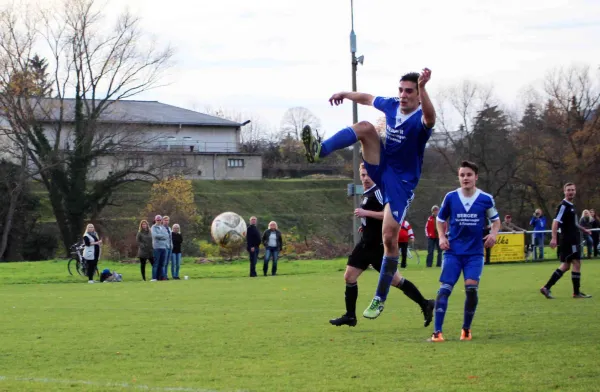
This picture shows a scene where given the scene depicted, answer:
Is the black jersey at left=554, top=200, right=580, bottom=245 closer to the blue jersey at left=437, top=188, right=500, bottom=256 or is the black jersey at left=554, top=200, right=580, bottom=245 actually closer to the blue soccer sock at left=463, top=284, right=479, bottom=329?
the blue jersey at left=437, top=188, right=500, bottom=256

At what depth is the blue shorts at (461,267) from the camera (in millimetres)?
10273

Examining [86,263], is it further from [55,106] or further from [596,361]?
[55,106]

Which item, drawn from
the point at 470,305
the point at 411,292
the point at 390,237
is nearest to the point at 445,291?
the point at 470,305

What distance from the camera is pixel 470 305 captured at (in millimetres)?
10219

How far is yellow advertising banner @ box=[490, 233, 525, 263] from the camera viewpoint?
36469mm

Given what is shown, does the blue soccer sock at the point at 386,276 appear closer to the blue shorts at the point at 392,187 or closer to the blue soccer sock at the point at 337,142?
the blue shorts at the point at 392,187

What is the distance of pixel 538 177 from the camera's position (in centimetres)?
7269

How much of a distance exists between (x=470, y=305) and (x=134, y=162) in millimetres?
51481

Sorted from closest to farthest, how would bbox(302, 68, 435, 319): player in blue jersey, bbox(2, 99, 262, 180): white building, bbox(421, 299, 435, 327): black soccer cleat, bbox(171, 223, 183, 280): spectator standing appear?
bbox(302, 68, 435, 319): player in blue jersey
bbox(421, 299, 435, 327): black soccer cleat
bbox(171, 223, 183, 280): spectator standing
bbox(2, 99, 262, 180): white building

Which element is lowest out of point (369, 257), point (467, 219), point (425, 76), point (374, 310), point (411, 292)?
point (374, 310)

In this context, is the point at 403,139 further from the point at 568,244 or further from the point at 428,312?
the point at 568,244

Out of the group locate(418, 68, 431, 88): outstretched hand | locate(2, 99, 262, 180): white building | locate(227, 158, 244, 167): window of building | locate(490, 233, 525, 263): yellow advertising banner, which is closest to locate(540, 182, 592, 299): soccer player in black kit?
locate(418, 68, 431, 88): outstretched hand

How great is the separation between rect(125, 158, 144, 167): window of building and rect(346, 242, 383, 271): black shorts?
4883cm

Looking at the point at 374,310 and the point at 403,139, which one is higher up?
the point at 403,139
